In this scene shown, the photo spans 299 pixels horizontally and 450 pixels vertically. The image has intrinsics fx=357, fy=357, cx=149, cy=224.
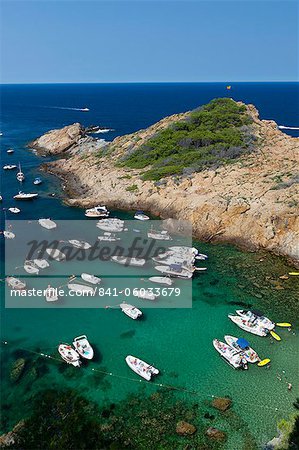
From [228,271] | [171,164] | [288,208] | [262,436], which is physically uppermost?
[171,164]

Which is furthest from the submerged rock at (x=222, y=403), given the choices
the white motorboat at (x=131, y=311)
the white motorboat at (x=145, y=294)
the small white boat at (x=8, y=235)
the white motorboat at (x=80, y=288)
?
the small white boat at (x=8, y=235)

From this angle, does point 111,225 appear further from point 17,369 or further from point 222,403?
point 222,403

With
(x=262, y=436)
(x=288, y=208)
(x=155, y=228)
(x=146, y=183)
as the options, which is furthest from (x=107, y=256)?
(x=262, y=436)

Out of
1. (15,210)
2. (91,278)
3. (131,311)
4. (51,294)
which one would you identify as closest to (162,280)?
(131,311)

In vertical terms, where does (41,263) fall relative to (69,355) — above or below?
above

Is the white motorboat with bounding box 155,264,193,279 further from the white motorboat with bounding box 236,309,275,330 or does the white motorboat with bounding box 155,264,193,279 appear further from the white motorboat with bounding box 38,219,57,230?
the white motorboat with bounding box 38,219,57,230

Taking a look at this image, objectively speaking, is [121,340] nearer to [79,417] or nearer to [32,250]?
[79,417]

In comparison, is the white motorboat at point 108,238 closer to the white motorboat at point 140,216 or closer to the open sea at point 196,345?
the white motorboat at point 140,216

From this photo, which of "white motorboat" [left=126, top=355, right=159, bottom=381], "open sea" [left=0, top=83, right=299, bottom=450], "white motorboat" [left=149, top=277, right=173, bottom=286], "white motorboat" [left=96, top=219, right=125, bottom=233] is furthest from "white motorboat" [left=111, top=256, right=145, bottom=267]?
"white motorboat" [left=126, top=355, right=159, bottom=381]
